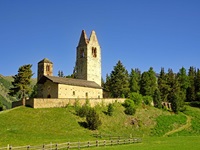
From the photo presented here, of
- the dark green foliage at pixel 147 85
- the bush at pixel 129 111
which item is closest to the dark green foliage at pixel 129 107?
the bush at pixel 129 111

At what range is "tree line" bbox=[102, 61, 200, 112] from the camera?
71.9 m

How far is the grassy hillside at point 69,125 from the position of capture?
131ft

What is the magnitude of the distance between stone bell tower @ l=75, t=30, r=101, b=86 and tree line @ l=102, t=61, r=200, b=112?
4467 mm

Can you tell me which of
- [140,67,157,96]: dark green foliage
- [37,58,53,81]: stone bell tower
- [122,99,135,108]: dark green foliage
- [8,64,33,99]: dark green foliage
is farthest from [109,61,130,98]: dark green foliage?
[8,64,33,99]: dark green foliage

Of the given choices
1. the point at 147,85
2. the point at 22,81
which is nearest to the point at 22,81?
the point at 22,81

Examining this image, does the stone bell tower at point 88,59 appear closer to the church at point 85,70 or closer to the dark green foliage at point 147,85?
the church at point 85,70

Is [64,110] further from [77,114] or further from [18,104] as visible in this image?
[18,104]

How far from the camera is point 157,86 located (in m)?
82.6

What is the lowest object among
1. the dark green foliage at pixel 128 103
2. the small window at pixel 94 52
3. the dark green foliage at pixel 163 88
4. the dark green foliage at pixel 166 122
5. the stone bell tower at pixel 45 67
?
the dark green foliage at pixel 166 122

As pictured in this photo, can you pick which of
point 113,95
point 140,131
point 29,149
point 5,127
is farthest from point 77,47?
point 29,149

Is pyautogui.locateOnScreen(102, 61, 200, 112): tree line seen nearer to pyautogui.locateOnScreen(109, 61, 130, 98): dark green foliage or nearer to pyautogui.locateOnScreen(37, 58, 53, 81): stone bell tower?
pyautogui.locateOnScreen(109, 61, 130, 98): dark green foliage

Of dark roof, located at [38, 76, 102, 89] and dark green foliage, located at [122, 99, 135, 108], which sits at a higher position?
dark roof, located at [38, 76, 102, 89]

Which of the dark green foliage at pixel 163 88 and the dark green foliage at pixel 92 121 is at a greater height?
the dark green foliage at pixel 163 88

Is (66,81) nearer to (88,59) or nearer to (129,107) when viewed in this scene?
(129,107)
